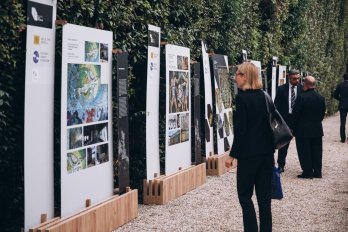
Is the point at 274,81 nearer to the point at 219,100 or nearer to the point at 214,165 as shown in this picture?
the point at 219,100

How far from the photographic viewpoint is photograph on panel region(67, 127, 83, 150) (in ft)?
21.2

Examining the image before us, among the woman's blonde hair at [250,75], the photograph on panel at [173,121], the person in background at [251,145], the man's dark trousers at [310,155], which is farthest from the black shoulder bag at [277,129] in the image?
the man's dark trousers at [310,155]

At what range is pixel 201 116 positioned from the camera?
12.0m

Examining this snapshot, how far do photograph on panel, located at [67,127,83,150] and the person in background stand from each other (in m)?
1.46

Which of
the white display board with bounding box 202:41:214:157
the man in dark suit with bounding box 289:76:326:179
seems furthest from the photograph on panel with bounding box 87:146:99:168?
the man in dark suit with bounding box 289:76:326:179

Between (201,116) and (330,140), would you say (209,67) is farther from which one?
(330,140)

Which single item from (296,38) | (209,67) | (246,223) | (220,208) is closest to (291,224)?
(220,208)

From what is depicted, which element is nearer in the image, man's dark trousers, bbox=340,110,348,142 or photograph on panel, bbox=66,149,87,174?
photograph on panel, bbox=66,149,87,174

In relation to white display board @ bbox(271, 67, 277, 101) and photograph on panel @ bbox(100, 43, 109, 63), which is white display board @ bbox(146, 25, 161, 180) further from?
white display board @ bbox(271, 67, 277, 101)

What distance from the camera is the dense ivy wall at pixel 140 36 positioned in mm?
6195

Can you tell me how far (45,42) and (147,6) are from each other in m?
3.39

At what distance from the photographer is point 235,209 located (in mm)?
8828

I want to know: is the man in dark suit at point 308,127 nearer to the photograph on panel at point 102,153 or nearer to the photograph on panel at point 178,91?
the photograph on panel at point 178,91

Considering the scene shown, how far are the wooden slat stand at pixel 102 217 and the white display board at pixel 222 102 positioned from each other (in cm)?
454
